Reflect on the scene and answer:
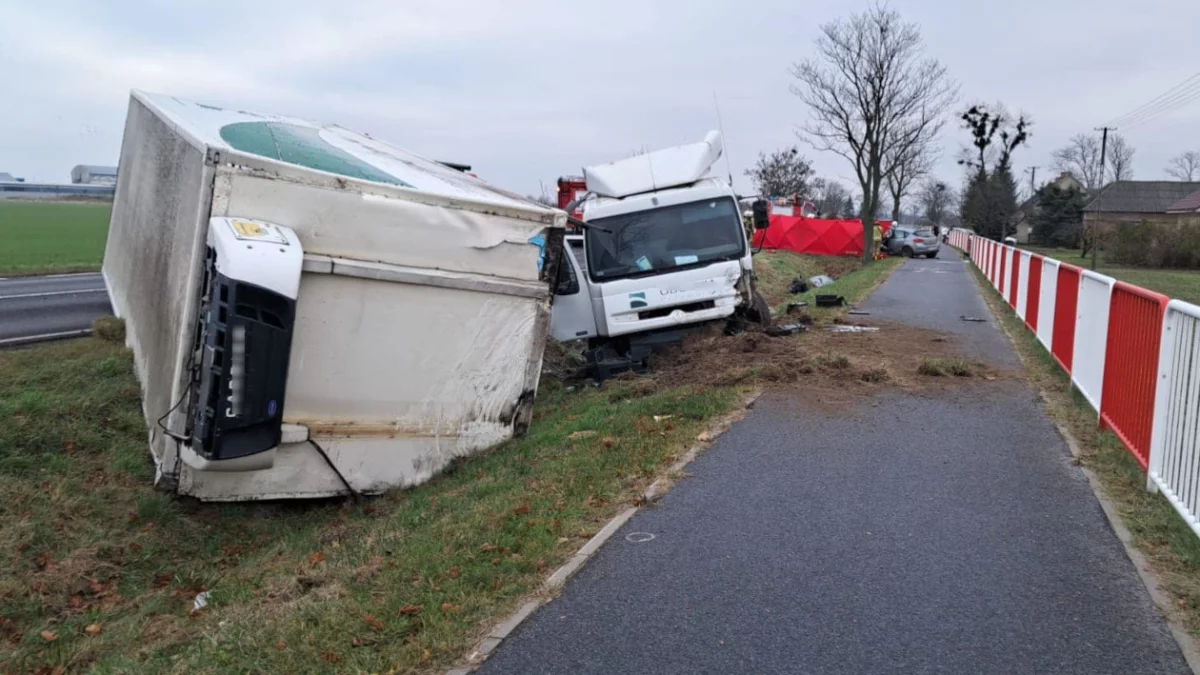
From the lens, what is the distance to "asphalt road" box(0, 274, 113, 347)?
532 inches

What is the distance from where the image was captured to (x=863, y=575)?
4.62 meters

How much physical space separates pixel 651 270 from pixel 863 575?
6935 millimetres

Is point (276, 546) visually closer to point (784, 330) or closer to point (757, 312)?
point (757, 312)

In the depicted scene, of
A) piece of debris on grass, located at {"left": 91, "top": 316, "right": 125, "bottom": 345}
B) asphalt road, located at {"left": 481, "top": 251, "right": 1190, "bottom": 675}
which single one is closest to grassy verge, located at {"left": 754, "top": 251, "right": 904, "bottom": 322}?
asphalt road, located at {"left": 481, "top": 251, "right": 1190, "bottom": 675}

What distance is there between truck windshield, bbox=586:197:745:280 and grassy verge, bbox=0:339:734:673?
279 centimetres

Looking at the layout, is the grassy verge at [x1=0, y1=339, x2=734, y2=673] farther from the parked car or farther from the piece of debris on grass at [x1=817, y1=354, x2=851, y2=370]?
the parked car

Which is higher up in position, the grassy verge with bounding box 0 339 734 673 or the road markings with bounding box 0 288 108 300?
the road markings with bounding box 0 288 108 300

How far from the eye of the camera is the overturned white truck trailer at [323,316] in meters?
5.80

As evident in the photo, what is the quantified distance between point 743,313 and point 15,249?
30.6 meters

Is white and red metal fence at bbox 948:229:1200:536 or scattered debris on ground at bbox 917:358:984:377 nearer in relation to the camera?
white and red metal fence at bbox 948:229:1200:536

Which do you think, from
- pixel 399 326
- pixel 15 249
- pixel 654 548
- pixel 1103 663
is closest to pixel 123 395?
pixel 399 326

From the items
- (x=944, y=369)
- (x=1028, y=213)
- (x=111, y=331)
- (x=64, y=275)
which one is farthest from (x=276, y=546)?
(x=1028, y=213)

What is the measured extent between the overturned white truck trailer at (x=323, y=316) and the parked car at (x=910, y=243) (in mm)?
42290

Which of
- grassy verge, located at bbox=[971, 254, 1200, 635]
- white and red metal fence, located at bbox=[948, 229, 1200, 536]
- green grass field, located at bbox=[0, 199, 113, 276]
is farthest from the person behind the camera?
green grass field, located at bbox=[0, 199, 113, 276]
